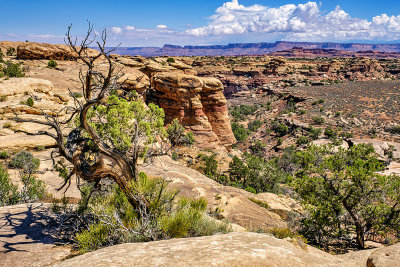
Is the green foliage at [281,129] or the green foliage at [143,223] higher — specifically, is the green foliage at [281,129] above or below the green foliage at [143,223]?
below

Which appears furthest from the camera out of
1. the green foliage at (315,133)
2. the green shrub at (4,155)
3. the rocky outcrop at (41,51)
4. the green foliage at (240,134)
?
the green foliage at (240,134)

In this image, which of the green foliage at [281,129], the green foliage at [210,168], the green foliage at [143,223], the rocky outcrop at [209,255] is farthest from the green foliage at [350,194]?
the green foliage at [281,129]

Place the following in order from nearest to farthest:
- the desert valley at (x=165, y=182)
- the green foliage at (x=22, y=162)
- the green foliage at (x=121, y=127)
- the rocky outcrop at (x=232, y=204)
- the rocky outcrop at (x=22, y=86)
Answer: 1. the desert valley at (x=165, y=182)
2. the green foliage at (x=121, y=127)
3. the rocky outcrop at (x=232, y=204)
4. the green foliage at (x=22, y=162)
5. the rocky outcrop at (x=22, y=86)

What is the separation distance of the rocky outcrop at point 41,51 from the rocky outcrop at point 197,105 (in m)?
13.6

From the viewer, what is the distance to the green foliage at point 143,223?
5.23m

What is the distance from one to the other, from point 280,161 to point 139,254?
94.3 ft

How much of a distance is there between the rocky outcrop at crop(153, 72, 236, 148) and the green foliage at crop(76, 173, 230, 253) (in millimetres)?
21660

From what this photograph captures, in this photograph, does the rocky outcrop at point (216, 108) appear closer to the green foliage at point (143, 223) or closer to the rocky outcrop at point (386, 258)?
the green foliage at point (143, 223)

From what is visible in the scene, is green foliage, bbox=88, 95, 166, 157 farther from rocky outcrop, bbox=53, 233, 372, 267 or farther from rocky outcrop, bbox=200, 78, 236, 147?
rocky outcrop, bbox=200, 78, 236, 147

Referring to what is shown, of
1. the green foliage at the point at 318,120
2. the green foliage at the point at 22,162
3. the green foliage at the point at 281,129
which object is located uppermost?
the green foliage at the point at 22,162

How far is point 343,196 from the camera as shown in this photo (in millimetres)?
8453

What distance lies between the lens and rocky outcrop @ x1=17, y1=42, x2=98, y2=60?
32594 mm

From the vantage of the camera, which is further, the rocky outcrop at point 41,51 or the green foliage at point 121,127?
the rocky outcrop at point 41,51

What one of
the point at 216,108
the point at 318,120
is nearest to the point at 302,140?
the point at 318,120
